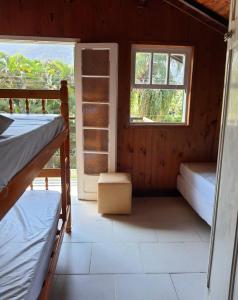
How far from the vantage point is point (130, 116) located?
338 cm

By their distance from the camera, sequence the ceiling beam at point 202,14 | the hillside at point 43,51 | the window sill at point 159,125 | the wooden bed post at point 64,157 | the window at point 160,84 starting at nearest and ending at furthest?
the wooden bed post at point 64,157, the ceiling beam at point 202,14, the window at point 160,84, the window sill at point 159,125, the hillside at point 43,51

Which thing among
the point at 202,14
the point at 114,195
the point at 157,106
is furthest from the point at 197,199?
the point at 202,14

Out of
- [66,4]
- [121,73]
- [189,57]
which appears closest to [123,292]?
[121,73]

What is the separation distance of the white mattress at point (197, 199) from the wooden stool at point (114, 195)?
2.34 ft

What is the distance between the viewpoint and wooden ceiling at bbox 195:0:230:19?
8.60 ft

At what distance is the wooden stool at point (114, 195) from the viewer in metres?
2.93

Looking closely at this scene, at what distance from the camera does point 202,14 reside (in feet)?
9.68

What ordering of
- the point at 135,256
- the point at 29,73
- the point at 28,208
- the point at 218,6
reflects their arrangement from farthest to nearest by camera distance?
the point at 29,73
the point at 218,6
the point at 135,256
the point at 28,208

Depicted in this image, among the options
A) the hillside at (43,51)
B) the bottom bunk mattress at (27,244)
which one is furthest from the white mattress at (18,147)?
the hillside at (43,51)

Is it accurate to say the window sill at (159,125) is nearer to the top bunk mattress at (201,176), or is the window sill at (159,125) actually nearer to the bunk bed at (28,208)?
the top bunk mattress at (201,176)

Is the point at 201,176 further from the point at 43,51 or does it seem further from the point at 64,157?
the point at 43,51

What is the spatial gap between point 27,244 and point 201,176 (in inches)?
78.3

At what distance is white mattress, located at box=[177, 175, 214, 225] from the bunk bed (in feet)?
4.54

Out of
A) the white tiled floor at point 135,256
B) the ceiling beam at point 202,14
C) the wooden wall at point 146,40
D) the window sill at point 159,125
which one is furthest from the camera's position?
the window sill at point 159,125
